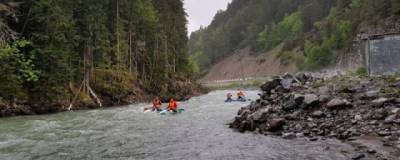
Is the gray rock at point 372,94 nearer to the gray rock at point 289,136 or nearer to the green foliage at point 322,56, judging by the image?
the gray rock at point 289,136

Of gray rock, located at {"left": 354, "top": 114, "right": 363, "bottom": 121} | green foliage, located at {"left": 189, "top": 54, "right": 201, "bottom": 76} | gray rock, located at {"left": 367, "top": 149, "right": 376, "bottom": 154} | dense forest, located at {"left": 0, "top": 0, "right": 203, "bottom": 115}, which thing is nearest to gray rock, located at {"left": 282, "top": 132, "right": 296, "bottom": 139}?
gray rock, located at {"left": 354, "top": 114, "right": 363, "bottom": 121}

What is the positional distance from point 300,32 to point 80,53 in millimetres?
114938

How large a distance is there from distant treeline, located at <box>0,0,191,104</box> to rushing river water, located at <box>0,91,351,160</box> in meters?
8.81

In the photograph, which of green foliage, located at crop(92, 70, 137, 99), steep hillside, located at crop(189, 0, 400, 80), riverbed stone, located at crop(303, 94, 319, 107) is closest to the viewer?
riverbed stone, located at crop(303, 94, 319, 107)

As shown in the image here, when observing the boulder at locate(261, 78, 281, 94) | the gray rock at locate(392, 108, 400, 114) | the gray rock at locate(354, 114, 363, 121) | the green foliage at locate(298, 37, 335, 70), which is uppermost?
the green foliage at locate(298, 37, 335, 70)

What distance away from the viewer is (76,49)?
41.3m

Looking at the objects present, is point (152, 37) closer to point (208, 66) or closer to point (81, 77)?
point (81, 77)

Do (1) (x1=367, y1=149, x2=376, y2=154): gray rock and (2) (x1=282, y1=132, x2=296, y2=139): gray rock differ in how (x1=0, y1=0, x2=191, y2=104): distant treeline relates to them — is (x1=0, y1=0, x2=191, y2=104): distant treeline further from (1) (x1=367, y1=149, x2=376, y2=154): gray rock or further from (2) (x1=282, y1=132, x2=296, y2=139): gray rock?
(1) (x1=367, y1=149, x2=376, y2=154): gray rock

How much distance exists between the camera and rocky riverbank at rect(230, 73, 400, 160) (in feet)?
45.7

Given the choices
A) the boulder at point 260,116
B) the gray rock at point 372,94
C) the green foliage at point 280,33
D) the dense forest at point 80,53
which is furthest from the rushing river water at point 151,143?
the green foliage at point 280,33

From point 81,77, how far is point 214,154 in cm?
2888

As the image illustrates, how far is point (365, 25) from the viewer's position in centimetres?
6944

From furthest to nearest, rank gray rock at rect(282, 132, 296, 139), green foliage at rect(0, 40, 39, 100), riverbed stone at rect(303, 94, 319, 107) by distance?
green foliage at rect(0, 40, 39, 100) → riverbed stone at rect(303, 94, 319, 107) → gray rock at rect(282, 132, 296, 139)

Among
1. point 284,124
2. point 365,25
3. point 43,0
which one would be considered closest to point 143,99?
point 43,0
